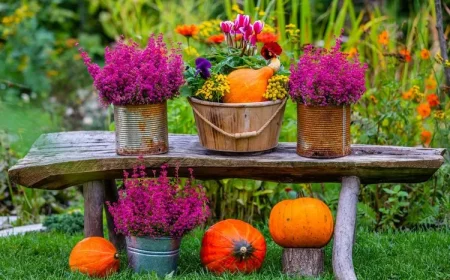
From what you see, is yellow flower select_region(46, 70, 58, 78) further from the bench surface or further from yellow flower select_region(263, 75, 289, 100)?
yellow flower select_region(263, 75, 289, 100)

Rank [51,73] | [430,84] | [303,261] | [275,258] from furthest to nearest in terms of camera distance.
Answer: [51,73], [430,84], [275,258], [303,261]

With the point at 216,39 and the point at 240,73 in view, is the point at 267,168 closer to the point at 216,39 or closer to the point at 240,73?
the point at 240,73

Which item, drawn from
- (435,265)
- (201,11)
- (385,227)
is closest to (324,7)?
(201,11)

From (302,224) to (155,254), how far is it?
66 centimetres

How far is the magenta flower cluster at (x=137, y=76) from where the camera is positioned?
335 cm

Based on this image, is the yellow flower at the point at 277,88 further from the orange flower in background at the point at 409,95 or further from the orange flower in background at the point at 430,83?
the orange flower in background at the point at 430,83

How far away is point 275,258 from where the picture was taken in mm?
3824

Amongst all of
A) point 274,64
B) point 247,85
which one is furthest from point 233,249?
point 274,64

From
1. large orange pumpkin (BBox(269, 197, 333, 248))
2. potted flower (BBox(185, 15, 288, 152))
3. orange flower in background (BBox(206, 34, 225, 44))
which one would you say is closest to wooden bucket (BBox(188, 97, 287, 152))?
potted flower (BBox(185, 15, 288, 152))

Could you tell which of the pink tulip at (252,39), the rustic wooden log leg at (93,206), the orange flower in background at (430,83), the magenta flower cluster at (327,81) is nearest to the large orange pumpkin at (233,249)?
the rustic wooden log leg at (93,206)

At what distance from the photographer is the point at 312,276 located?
347cm

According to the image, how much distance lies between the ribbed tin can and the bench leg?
0.85m

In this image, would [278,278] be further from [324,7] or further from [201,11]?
[324,7]

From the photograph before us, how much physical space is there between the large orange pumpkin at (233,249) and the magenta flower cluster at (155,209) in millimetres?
133
